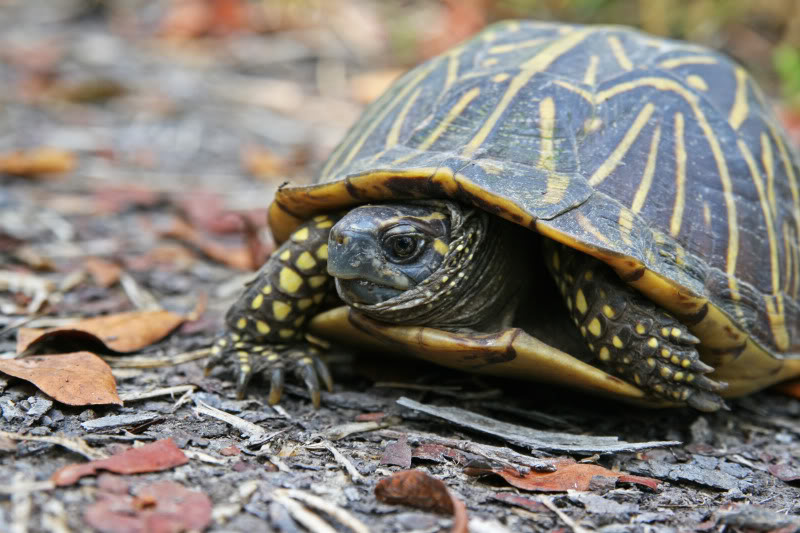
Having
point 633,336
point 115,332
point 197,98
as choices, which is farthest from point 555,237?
point 197,98

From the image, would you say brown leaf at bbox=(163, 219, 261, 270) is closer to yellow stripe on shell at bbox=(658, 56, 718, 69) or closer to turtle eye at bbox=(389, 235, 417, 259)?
turtle eye at bbox=(389, 235, 417, 259)

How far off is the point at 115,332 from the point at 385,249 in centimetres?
130

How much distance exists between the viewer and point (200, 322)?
12.0ft

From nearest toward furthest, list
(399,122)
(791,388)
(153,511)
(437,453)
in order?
(153,511), (437,453), (399,122), (791,388)

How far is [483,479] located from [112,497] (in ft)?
3.67

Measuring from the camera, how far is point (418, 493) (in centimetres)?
217

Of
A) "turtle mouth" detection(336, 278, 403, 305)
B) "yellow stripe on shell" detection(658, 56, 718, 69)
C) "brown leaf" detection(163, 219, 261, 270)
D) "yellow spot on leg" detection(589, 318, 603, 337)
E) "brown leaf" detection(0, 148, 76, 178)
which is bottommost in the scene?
"brown leaf" detection(163, 219, 261, 270)

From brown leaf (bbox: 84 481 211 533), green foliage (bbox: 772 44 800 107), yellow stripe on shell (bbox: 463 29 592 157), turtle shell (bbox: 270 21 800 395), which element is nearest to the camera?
brown leaf (bbox: 84 481 211 533)

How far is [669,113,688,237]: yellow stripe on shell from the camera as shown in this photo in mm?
2854

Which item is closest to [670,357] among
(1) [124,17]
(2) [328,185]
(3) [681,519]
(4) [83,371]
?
(3) [681,519]

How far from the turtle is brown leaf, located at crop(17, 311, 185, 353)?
0.39 metres

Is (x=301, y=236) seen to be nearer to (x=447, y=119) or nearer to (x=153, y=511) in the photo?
(x=447, y=119)

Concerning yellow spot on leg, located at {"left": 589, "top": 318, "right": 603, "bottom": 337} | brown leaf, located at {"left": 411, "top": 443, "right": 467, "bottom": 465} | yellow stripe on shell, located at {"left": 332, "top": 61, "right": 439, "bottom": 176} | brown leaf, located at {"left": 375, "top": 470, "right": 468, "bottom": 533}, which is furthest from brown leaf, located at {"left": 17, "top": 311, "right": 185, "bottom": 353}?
yellow spot on leg, located at {"left": 589, "top": 318, "right": 603, "bottom": 337}

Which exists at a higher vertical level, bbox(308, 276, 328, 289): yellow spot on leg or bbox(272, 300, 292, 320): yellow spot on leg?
bbox(308, 276, 328, 289): yellow spot on leg
